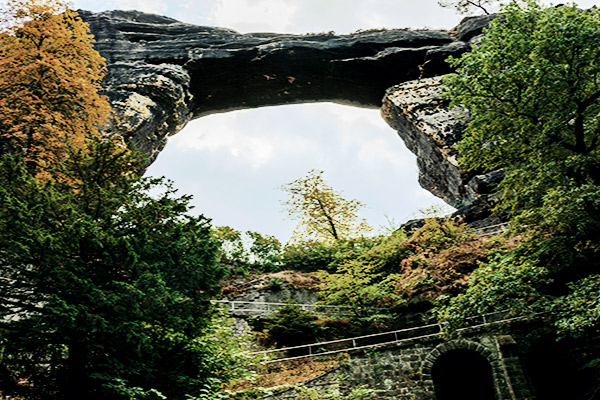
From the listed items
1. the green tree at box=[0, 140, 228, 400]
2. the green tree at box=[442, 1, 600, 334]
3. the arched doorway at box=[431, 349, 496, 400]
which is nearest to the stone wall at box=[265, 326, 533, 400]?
the arched doorway at box=[431, 349, 496, 400]

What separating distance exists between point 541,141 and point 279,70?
859 inches

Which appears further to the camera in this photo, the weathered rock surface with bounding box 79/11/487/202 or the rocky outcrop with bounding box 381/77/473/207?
the weathered rock surface with bounding box 79/11/487/202

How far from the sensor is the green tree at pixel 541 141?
25.9 ft

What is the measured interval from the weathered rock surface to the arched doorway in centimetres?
1166

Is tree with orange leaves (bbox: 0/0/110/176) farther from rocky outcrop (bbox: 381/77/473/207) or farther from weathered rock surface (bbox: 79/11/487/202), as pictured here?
rocky outcrop (bbox: 381/77/473/207)

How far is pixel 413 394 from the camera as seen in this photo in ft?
39.0

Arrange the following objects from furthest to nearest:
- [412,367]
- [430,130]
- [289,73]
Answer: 1. [289,73]
2. [430,130]
3. [412,367]

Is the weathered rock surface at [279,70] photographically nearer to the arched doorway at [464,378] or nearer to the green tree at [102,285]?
the arched doorway at [464,378]

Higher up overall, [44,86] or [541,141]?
[44,86]

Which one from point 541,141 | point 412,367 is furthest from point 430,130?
point 412,367

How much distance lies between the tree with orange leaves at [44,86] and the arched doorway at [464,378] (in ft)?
51.6

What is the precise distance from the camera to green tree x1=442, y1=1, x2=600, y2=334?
791cm

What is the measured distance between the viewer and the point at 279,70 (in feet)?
91.0

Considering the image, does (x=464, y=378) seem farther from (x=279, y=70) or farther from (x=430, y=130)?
(x=279, y=70)
